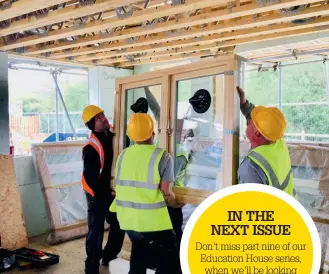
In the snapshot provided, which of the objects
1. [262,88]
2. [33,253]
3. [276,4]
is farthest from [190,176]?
[262,88]

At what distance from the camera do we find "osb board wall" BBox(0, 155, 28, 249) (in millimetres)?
3863

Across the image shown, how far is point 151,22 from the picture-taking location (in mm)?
3291

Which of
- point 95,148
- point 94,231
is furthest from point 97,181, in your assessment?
point 94,231

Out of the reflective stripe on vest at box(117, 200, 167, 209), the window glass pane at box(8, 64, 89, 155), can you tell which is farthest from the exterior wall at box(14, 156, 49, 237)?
the reflective stripe on vest at box(117, 200, 167, 209)

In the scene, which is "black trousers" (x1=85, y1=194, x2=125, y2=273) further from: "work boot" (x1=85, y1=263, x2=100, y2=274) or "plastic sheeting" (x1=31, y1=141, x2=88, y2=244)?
"plastic sheeting" (x1=31, y1=141, x2=88, y2=244)

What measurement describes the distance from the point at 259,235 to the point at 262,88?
1160cm

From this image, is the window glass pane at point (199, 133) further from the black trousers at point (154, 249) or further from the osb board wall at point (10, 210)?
the osb board wall at point (10, 210)

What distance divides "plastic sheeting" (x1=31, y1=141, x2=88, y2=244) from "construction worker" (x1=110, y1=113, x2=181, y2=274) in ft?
6.98

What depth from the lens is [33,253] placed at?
3.66 metres

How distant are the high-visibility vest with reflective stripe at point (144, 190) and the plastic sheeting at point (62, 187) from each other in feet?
7.27

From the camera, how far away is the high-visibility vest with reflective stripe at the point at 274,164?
1896mm

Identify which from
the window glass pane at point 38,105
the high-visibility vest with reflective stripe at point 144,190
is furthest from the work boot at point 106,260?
the window glass pane at point 38,105

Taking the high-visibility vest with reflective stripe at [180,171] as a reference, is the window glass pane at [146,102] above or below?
above

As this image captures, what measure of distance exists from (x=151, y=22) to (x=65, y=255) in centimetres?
247
